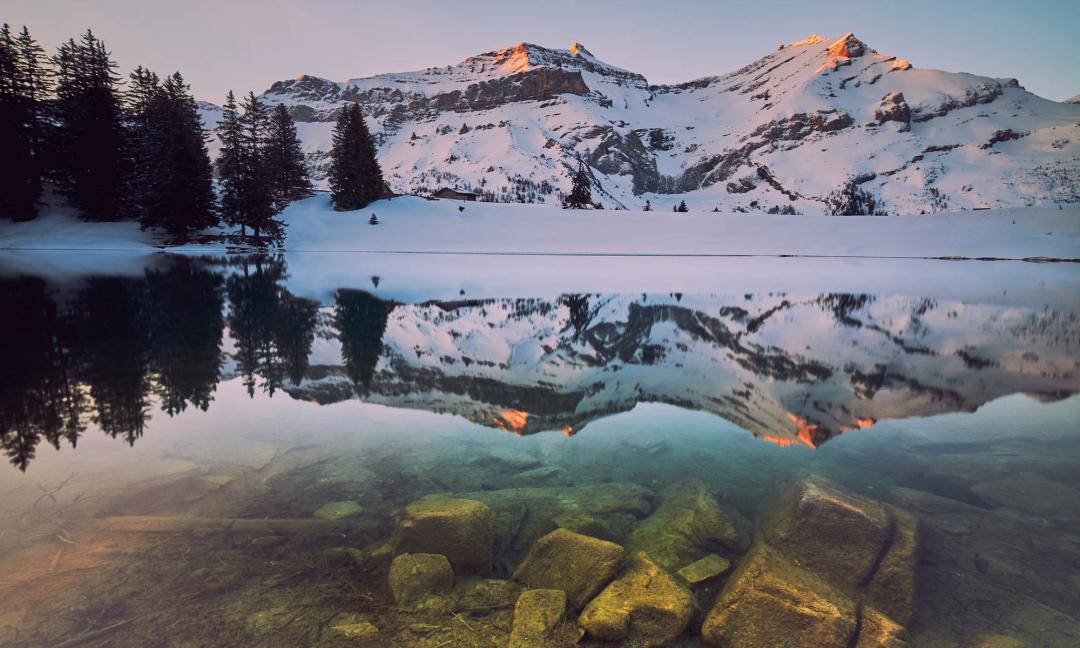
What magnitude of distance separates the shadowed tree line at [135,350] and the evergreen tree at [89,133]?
1171 inches

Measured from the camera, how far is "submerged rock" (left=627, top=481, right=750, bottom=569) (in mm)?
4070

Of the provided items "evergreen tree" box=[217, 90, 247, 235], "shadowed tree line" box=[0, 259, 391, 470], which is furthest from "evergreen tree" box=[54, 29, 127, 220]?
"shadowed tree line" box=[0, 259, 391, 470]

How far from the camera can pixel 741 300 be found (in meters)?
19.2

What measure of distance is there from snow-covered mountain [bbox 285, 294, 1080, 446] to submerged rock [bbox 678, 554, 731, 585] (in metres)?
2.96

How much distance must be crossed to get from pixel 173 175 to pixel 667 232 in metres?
45.4

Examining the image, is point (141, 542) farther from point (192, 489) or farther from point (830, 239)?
point (830, 239)

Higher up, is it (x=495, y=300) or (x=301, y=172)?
(x=301, y=172)

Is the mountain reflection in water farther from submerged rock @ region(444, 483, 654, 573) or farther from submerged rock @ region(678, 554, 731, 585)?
submerged rock @ region(678, 554, 731, 585)

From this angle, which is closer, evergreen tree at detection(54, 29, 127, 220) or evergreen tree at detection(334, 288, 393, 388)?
evergreen tree at detection(334, 288, 393, 388)

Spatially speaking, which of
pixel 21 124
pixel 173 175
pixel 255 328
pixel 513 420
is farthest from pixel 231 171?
pixel 513 420

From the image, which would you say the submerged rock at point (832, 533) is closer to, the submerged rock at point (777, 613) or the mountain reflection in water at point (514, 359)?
the submerged rock at point (777, 613)

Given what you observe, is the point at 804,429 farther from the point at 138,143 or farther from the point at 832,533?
the point at 138,143

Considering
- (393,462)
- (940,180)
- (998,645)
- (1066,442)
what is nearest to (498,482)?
(393,462)

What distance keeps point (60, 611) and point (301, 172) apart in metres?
59.5
